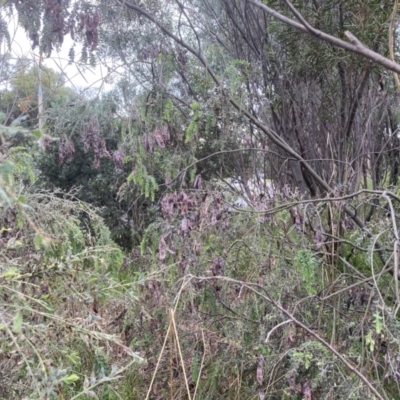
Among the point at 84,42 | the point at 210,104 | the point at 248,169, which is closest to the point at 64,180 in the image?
the point at 248,169

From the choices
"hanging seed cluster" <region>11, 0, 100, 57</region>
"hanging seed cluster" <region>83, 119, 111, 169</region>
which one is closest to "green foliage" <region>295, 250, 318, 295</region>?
"hanging seed cluster" <region>83, 119, 111, 169</region>

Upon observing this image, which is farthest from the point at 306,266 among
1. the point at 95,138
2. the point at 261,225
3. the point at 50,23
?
the point at 50,23

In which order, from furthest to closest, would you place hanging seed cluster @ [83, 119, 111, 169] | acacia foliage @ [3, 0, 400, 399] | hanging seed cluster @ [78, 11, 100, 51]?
hanging seed cluster @ [83, 119, 111, 169]
hanging seed cluster @ [78, 11, 100, 51]
acacia foliage @ [3, 0, 400, 399]

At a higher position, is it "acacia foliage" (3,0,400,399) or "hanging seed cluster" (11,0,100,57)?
"hanging seed cluster" (11,0,100,57)

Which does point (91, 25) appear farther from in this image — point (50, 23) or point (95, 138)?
point (95, 138)

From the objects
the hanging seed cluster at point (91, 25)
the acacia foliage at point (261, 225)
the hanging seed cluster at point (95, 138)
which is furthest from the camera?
the hanging seed cluster at point (95, 138)

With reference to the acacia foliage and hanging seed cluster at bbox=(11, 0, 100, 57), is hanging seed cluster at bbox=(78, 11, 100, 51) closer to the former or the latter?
hanging seed cluster at bbox=(11, 0, 100, 57)

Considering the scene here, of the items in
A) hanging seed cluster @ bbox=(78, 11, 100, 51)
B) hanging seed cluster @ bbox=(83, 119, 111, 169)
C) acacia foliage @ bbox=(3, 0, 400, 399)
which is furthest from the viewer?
hanging seed cluster @ bbox=(83, 119, 111, 169)

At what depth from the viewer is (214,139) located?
373 cm

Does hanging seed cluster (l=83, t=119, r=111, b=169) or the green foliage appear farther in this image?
hanging seed cluster (l=83, t=119, r=111, b=169)

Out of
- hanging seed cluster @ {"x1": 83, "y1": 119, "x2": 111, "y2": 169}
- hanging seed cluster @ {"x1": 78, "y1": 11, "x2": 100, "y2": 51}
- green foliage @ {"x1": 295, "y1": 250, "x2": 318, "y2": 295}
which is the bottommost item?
green foliage @ {"x1": 295, "y1": 250, "x2": 318, "y2": 295}

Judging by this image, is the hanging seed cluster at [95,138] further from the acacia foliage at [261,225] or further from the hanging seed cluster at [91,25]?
the hanging seed cluster at [91,25]

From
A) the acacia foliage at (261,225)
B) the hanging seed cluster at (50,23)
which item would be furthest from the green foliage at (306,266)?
the hanging seed cluster at (50,23)

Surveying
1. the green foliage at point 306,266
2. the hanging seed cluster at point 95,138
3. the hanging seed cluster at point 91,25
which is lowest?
the green foliage at point 306,266
